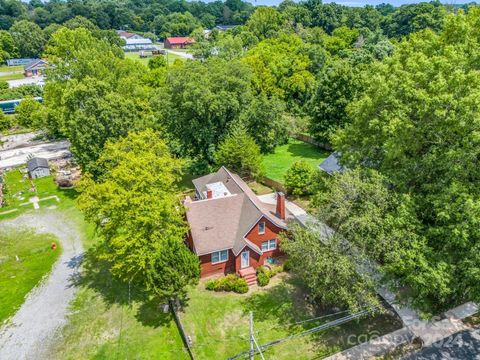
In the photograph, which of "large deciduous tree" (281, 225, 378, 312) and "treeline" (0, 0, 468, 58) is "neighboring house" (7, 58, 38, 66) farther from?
"large deciduous tree" (281, 225, 378, 312)

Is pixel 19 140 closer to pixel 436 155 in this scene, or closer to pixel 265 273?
pixel 265 273

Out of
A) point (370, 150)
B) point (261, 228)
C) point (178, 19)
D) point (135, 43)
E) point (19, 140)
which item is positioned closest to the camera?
point (370, 150)

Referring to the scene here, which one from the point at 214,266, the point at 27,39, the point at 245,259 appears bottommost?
the point at 214,266

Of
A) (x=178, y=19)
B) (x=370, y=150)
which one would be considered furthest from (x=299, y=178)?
(x=178, y=19)

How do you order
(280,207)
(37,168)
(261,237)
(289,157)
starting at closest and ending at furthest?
(261,237), (280,207), (37,168), (289,157)

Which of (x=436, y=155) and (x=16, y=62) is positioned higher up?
(x=16, y=62)

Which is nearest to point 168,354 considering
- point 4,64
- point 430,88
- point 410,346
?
point 410,346

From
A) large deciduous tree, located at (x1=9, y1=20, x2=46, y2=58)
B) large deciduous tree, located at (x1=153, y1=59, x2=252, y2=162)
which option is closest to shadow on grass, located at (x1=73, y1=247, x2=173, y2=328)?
large deciduous tree, located at (x1=153, y1=59, x2=252, y2=162)
